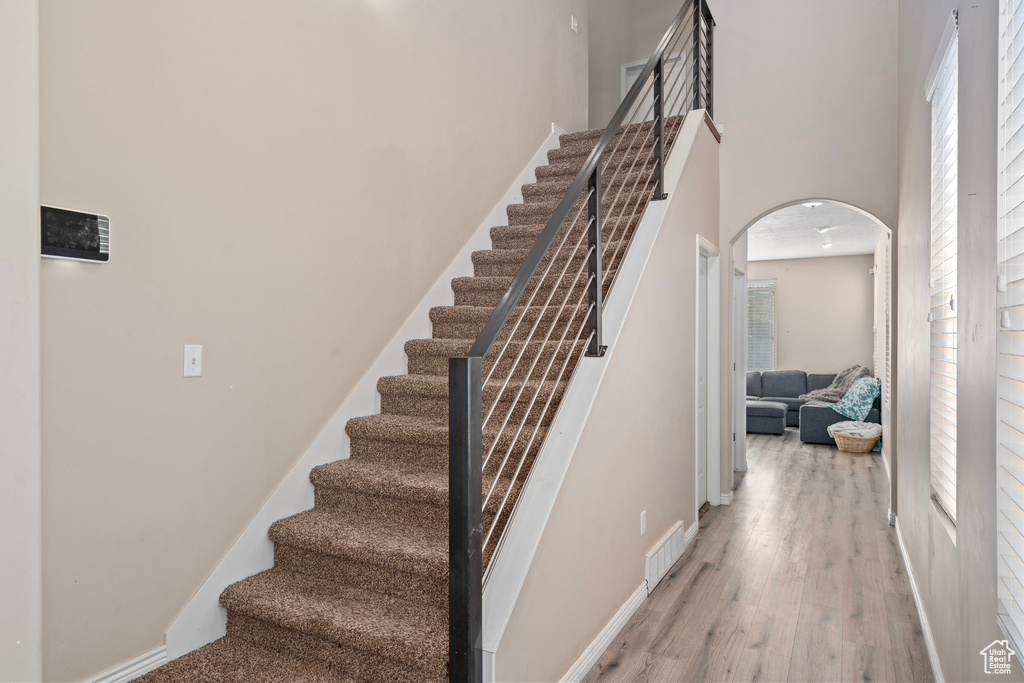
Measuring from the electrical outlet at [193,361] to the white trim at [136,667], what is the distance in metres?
0.88

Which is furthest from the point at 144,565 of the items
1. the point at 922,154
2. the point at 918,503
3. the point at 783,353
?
the point at 783,353

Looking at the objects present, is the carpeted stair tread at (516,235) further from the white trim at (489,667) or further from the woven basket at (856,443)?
the woven basket at (856,443)

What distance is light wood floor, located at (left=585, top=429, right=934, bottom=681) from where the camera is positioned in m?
2.29

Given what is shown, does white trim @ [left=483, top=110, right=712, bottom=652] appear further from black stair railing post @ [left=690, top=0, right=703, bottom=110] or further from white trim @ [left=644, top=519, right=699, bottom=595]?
black stair railing post @ [left=690, top=0, right=703, bottom=110]

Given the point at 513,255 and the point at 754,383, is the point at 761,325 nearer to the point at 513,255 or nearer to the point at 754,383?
the point at 754,383

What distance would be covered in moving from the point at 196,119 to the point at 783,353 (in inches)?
398

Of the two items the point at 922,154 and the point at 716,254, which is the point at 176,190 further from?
the point at 716,254

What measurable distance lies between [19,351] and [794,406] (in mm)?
9347

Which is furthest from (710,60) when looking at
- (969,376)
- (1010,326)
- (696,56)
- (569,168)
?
(1010,326)

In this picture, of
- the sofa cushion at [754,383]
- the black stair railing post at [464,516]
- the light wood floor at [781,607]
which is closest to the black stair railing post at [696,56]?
the light wood floor at [781,607]

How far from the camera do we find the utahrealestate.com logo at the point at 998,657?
4.09ft

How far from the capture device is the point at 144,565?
6.16 feet

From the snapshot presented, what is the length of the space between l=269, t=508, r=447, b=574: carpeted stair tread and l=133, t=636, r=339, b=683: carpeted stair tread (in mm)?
356

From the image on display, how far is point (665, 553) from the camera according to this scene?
3.15 m
